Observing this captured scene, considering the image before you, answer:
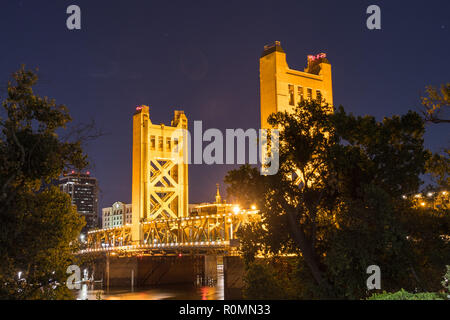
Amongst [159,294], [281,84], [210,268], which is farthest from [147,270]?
[281,84]

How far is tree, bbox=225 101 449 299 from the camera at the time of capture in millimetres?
16594

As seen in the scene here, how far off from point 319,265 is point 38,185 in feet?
36.1

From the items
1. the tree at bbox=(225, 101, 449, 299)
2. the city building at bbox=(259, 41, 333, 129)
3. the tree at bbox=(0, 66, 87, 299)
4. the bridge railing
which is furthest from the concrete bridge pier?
the tree at bbox=(0, 66, 87, 299)

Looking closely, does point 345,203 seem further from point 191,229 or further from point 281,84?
point 191,229

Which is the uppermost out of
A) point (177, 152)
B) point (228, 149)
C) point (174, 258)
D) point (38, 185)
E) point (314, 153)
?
point (177, 152)

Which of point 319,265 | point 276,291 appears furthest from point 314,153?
point 276,291

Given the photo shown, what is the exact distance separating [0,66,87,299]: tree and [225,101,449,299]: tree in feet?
28.2

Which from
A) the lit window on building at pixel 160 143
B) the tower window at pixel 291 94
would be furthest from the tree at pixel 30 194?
the lit window on building at pixel 160 143

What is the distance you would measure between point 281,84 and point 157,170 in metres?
48.3

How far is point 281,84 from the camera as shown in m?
38.6

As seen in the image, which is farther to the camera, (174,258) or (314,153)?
(174,258)

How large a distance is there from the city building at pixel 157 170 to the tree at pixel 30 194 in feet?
201

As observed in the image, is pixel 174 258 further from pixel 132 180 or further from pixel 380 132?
pixel 380 132
